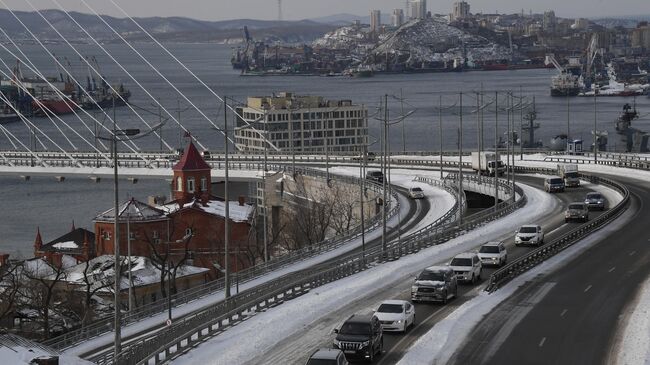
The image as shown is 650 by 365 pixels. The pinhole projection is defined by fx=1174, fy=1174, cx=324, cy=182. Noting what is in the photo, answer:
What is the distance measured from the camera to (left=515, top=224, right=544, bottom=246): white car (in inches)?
1756

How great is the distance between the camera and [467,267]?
118ft

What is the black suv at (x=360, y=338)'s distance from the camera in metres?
25.4

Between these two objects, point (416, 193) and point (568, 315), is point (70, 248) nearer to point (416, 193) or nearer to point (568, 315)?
point (416, 193)

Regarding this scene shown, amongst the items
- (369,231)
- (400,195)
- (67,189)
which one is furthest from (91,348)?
(67,189)

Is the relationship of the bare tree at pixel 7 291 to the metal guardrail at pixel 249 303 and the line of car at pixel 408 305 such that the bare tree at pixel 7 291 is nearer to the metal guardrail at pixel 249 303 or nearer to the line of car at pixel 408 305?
the metal guardrail at pixel 249 303

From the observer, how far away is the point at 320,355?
76.2ft

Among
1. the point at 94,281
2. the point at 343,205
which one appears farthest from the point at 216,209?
the point at 94,281

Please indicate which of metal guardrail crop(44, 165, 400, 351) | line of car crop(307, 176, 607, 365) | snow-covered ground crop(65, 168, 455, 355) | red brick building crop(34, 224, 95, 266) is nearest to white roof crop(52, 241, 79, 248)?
red brick building crop(34, 224, 95, 266)

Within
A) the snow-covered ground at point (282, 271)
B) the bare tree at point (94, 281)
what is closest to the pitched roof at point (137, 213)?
the bare tree at point (94, 281)

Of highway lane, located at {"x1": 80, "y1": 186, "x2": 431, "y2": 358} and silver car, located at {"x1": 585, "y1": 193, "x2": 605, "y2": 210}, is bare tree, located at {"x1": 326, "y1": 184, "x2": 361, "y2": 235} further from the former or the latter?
silver car, located at {"x1": 585, "y1": 193, "x2": 605, "y2": 210}

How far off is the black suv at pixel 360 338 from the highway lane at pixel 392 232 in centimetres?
702

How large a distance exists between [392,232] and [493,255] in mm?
18185

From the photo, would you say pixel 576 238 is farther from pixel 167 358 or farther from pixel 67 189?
pixel 67 189

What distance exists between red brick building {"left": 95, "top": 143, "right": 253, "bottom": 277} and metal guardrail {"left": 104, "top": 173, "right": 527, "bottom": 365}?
1802 cm
